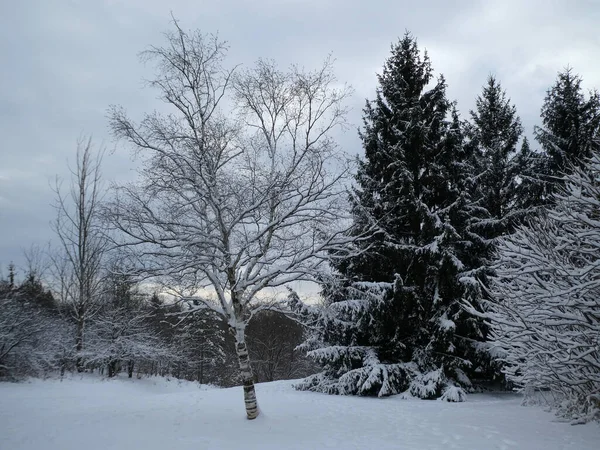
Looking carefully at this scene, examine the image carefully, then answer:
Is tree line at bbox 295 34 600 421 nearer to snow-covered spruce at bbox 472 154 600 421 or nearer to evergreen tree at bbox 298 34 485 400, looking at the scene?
evergreen tree at bbox 298 34 485 400

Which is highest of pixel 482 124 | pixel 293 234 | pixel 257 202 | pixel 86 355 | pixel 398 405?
pixel 482 124

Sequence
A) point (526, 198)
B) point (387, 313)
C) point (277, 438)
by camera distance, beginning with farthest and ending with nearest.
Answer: point (526, 198), point (387, 313), point (277, 438)

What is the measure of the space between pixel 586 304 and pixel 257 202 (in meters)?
6.26

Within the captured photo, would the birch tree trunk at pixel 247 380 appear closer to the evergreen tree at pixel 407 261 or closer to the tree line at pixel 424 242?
the tree line at pixel 424 242

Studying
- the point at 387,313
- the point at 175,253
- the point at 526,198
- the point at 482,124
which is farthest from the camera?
the point at 482,124

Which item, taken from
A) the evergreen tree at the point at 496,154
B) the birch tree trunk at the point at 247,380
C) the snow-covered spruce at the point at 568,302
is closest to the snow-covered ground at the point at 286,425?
the birch tree trunk at the point at 247,380

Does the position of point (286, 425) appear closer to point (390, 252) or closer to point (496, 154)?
point (390, 252)

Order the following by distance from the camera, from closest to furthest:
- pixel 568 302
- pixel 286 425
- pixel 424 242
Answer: pixel 568 302, pixel 286 425, pixel 424 242

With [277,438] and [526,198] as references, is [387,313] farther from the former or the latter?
[526,198]

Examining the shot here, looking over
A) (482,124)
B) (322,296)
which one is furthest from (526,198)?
(322,296)

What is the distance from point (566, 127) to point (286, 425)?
49.7 feet

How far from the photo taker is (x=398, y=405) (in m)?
9.55

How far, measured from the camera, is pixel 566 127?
1445 cm

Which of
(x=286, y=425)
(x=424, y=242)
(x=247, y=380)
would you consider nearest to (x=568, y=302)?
(x=286, y=425)
